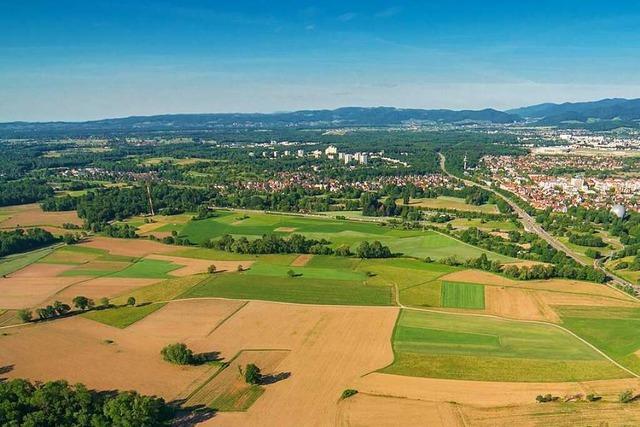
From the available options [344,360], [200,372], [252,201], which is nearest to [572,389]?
[344,360]

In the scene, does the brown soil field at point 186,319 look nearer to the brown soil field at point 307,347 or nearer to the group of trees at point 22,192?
the brown soil field at point 307,347

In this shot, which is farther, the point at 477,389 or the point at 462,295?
the point at 462,295

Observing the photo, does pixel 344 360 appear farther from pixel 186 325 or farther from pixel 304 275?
pixel 304 275

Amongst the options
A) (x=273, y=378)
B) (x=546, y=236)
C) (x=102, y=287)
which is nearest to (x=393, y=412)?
(x=273, y=378)

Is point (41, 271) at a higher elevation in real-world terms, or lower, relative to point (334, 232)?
higher

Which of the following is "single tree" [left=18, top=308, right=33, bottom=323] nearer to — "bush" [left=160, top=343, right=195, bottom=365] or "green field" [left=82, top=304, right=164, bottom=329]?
"green field" [left=82, top=304, right=164, bottom=329]

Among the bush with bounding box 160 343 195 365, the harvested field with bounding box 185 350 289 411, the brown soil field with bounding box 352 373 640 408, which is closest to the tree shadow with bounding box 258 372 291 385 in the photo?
the harvested field with bounding box 185 350 289 411

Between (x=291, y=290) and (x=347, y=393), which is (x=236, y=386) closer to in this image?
(x=347, y=393)
